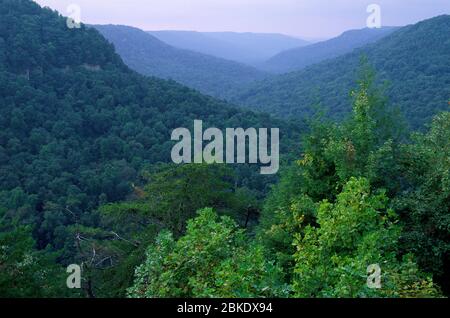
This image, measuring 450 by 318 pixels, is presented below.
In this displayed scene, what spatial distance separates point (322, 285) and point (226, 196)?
9.44 meters

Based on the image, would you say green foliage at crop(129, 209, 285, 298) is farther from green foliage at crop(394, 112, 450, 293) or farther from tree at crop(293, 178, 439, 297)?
green foliage at crop(394, 112, 450, 293)

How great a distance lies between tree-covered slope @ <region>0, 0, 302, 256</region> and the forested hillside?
100mm

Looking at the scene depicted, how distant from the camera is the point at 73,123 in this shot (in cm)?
4697

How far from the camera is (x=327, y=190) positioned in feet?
36.8

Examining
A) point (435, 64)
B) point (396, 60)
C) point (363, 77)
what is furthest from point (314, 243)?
point (396, 60)

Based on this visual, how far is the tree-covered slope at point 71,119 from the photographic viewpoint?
112 feet

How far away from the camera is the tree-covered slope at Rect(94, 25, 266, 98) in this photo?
5832 inches

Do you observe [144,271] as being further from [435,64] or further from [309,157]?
[435,64]

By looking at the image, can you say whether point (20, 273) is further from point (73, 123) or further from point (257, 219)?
point (73, 123)

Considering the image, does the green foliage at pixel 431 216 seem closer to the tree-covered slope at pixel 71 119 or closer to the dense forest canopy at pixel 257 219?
the dense forest canopy at pixel 257 219

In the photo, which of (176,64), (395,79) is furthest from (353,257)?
(176,64)

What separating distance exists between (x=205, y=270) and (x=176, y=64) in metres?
166

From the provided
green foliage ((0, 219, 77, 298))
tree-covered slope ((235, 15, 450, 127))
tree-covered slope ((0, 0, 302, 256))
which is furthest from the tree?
tree-covered slope ((235, 15, 450, 127))
